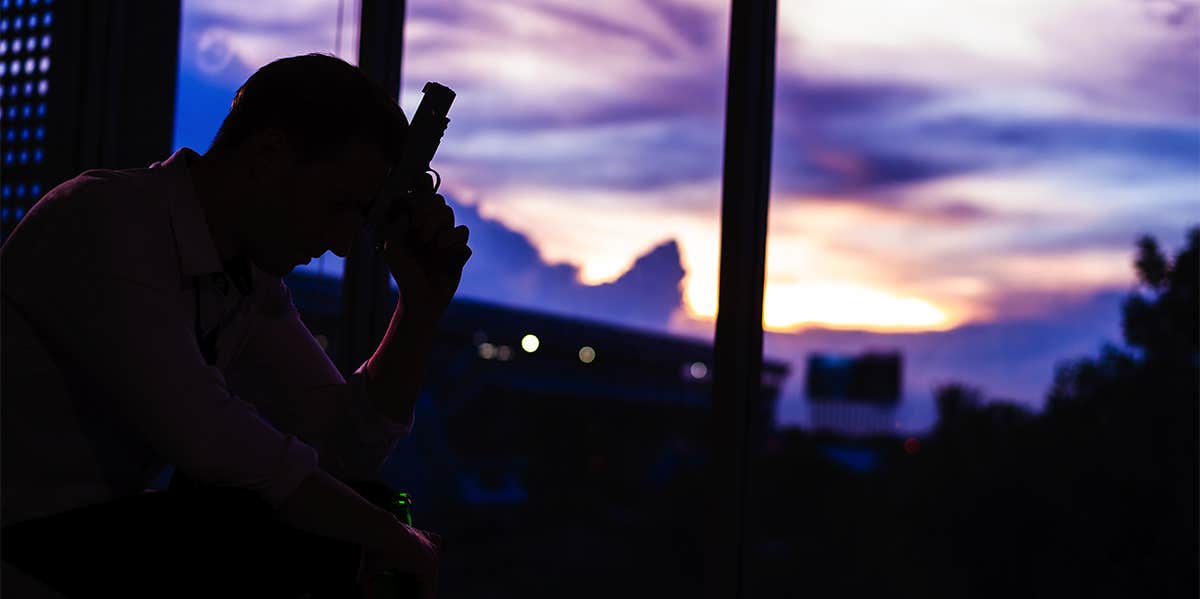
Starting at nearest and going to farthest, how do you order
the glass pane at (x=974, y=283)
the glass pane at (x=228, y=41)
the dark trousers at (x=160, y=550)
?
1. the dark trousers at (x=160, y=550)
2. the glass pane at (x=228, y=41)
3. the glass pane at (x=974, y=283)

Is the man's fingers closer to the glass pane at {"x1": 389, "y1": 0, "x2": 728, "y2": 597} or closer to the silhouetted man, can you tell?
the silhouetted man

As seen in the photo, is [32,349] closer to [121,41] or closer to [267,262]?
[267,262]

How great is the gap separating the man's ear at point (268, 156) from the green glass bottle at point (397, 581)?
353 mm

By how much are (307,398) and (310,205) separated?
0.81ft

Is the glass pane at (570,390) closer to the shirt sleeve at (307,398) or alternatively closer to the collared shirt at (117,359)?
the shirt sleeve at (307,398)

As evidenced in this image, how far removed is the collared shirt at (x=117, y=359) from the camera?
0.75 m

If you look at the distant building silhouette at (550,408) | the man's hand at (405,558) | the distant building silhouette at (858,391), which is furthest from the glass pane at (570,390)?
the man's hand at (405,558)

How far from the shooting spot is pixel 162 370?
2.45 feet

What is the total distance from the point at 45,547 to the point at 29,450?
0.14 m

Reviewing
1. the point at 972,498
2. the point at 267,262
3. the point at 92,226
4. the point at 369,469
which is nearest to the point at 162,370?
the point at 92,226

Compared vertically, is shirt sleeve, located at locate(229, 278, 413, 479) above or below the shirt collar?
below

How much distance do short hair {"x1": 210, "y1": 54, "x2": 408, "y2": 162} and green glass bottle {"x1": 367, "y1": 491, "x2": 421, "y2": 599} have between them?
14.3 inches

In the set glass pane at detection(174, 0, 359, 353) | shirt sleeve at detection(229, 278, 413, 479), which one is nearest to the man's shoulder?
shirt sleeve at detection(229, 278, 413, 479)

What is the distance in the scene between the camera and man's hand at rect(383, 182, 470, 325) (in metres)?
1.06
